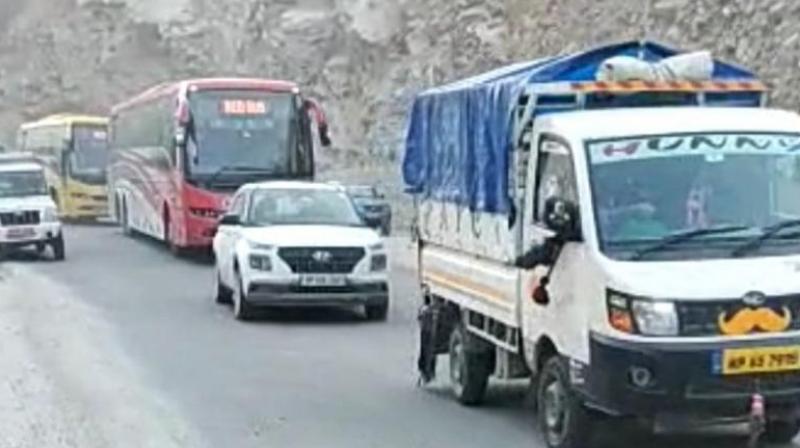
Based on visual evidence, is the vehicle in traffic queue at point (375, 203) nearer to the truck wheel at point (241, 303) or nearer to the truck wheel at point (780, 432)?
the truck wheel at point (241, 303)

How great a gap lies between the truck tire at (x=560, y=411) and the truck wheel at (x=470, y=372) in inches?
82.7

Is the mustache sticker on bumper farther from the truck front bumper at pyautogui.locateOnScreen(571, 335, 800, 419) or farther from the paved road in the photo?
the paved road

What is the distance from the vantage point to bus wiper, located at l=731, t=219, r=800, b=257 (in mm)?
10953

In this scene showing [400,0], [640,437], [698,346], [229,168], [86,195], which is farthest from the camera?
[400,0]

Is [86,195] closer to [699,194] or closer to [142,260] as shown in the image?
[142,260]

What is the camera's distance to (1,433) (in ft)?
42.8

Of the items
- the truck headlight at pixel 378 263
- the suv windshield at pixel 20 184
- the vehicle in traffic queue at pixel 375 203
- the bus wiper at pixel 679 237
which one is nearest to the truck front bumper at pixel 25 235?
the suv windshield at pixel 20 184

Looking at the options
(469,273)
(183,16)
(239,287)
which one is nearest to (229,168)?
(239,287)

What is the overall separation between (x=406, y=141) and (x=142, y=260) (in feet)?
66.3

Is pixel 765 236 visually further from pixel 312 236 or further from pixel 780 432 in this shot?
pixel 312 236

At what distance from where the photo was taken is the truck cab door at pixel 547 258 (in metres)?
11.4

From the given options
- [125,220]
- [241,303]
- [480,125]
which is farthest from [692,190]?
[125,220]

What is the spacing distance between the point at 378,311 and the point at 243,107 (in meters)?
11.9

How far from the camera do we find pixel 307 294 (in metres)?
22.1
